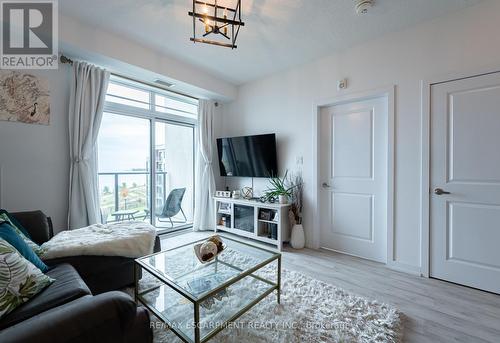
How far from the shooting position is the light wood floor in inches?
61.4

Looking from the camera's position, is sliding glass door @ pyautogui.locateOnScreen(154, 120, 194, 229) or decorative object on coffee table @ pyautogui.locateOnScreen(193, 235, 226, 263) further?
sliding glass door @ pyautogui.locateOnScreen(154, 120, 194, 229)

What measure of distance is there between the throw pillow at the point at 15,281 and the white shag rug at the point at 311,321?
0.76m

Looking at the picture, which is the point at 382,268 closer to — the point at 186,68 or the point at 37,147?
the point at 186,68

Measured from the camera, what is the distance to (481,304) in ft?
6.10

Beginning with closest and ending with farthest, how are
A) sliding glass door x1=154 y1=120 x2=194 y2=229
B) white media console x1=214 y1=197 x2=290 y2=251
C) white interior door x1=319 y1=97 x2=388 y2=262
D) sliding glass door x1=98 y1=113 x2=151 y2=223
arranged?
white interior door x1=319 y1=97 x2=388 y2=262 → sliding glass door x1=98 y1=113 x2=151 y2=223 → white media console x1=214 y1=197 x2=290 y2=251 → sliding glass door x1=154 y1=120 x2=194 y2=229

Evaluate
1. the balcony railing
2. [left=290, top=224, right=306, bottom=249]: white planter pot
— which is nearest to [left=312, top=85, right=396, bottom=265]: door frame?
Answer: [left=290, top=224, right=306, bottom=249]: white planter pot

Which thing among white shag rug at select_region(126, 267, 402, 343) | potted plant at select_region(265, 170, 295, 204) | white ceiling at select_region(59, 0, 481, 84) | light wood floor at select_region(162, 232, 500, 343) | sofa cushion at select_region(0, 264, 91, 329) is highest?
white ceiling at select_region(59, 0, 481, 84)

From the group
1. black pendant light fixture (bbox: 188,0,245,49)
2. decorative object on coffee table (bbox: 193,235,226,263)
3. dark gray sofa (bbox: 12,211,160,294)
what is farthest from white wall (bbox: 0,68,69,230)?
decorative object on coffee table (bbox: 193,235,226,263)

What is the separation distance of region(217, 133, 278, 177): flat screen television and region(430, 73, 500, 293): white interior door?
195cm

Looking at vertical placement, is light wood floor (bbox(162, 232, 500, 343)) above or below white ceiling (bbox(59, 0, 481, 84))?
below

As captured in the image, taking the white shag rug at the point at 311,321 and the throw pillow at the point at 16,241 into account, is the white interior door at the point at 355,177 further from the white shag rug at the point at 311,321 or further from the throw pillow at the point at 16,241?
the throw pillow at the point at 16,241

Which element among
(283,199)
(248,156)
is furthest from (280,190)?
(248,156)

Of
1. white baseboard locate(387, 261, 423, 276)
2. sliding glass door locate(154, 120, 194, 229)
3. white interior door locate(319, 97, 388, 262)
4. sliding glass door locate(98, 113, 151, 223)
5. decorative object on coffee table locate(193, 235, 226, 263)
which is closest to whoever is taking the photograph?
decorative object on coffee table locate(193, 235, 226, 263)

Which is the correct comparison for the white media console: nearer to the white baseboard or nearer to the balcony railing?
the balcony railing
